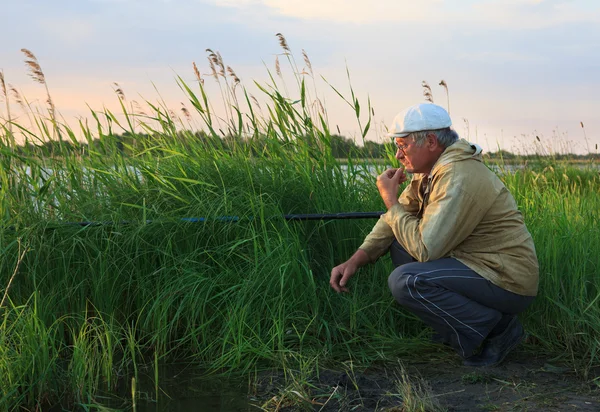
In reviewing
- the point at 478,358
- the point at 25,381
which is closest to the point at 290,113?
the point at 478,358

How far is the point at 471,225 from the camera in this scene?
358 cm

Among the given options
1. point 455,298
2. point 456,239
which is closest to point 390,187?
point 456,239

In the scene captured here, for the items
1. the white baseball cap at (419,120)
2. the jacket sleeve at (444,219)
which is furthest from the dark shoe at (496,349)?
the white baseball cap at (419,120)

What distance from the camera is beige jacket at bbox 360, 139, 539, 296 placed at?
3531mm

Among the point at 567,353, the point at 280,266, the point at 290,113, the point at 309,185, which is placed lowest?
the point at 567,353

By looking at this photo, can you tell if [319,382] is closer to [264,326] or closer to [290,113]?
[264,326]

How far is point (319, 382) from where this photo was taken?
3615 mm

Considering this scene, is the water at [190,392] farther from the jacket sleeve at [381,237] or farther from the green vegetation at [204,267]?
the jacket sleeve at [381,237]

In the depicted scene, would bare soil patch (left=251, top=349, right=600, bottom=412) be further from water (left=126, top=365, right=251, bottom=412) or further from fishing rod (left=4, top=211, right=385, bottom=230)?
fishing rod (left=4, top=211, right=385, bottom=230)

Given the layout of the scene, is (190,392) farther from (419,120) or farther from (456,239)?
(419,120)

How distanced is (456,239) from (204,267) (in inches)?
69.1

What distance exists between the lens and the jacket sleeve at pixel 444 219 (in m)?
3.52

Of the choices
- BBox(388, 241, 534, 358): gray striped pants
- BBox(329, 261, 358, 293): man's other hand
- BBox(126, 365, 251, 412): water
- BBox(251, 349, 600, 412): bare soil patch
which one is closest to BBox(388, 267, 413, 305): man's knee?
BBox(388, 241, 534, 358): gray striped pants

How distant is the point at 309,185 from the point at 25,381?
2.41 m
